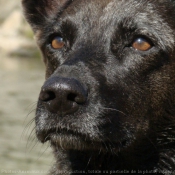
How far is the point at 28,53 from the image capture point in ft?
70.3

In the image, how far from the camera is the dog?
5.23 meters

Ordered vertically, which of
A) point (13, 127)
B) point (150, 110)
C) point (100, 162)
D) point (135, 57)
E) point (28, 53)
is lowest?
point (28, 53)

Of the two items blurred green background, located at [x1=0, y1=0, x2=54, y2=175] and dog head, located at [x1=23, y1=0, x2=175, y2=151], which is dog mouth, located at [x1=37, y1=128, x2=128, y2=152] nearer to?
dog head, located at [x1=23, y1=0, x2=175, y2=151]

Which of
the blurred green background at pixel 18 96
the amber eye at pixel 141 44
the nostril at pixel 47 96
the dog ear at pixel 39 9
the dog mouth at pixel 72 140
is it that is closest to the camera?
the nostril at pixel 47 96

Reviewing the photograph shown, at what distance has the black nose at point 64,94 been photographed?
16.6ft

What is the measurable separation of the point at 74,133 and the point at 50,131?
0.23 m

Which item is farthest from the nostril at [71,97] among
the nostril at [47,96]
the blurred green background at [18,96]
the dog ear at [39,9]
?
the dog ear at [39,9]

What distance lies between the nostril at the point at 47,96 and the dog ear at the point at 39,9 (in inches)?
80.6

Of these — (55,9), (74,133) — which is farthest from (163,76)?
(55,9)

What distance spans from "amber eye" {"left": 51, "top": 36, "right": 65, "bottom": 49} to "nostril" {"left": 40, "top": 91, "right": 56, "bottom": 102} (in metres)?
1.16

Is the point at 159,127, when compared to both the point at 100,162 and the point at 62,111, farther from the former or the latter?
the point at 62,111

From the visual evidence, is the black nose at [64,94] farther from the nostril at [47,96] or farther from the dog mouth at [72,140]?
the dog mouth at [72,140]

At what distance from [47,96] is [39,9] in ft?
7.36

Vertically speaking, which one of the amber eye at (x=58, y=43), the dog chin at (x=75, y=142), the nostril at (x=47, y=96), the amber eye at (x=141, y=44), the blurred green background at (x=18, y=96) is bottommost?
the blurred green background at (x=18, y=96)
